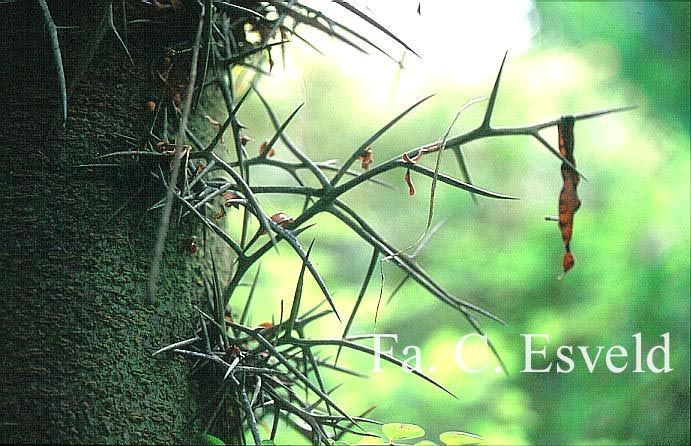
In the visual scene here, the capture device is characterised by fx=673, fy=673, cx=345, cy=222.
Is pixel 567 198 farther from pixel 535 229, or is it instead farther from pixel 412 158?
pixel 535 229

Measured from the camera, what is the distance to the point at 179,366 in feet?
1.26

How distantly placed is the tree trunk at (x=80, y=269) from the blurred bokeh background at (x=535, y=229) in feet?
3.00

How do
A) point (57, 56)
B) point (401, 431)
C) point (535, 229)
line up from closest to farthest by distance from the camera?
point (57, 56), point (401, 431), point (535, 229)

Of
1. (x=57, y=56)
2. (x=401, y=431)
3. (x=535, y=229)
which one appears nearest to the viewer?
(x=57, y=56)

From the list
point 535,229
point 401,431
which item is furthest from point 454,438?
point 535,229

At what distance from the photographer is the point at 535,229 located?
1947mm

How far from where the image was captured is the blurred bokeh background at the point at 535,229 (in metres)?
1.52

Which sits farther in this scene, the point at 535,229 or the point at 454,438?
the point at 535,229

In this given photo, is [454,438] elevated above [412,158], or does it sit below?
below

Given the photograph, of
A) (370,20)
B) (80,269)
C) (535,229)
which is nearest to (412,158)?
(370,20)

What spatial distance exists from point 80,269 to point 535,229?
1.74 meters

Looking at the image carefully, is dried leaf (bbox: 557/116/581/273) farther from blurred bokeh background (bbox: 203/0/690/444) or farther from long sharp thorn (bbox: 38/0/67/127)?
blurred bokeh background (bbox: 203/0/690/444)

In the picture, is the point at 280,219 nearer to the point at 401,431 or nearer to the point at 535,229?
the point at 401,431

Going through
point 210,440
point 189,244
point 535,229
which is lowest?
point 210,440
